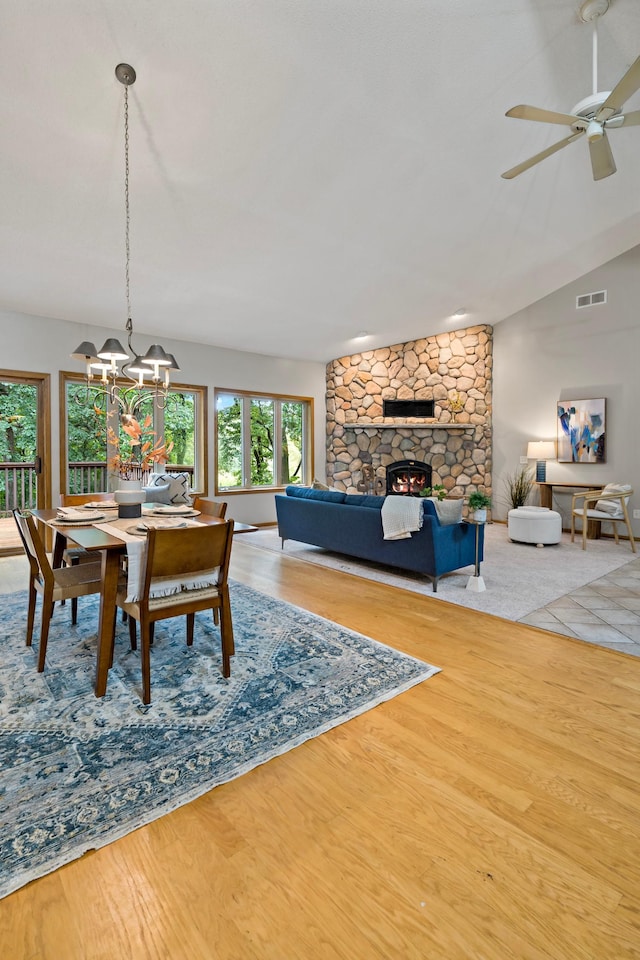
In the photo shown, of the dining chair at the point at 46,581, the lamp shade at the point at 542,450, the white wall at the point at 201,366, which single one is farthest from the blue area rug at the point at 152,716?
the lamp shade at the point at 542,450

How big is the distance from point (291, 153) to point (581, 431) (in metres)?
5.50

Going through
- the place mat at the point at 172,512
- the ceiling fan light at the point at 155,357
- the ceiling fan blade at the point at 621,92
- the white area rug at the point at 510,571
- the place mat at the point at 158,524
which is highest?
the ceiling fan blade at the point at 621,92

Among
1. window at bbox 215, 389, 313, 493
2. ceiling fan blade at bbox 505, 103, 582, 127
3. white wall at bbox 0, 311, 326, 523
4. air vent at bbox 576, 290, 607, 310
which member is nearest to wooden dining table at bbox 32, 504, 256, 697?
ceiling fan blade at bbox 505, 103, 582, 127

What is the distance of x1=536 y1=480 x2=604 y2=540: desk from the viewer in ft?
21.7

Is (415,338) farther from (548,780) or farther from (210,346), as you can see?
(548,780)

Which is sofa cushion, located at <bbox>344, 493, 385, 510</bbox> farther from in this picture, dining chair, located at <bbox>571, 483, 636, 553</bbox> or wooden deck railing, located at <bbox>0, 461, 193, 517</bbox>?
wooden deck railing, located at <bbox>0, 461, 193, 517</bbox>

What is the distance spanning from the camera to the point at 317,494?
5309 millimetres

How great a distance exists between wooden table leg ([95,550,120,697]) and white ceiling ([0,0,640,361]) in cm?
274

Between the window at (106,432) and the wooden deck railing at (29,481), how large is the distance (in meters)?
0.01

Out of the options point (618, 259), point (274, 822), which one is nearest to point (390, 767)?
point (274, 822)

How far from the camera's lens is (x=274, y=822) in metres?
1.55

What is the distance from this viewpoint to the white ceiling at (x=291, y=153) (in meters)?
2.62

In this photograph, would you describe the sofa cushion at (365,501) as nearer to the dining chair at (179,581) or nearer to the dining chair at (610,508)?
the dining chair at (179,581)

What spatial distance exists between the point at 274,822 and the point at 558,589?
133 inches
